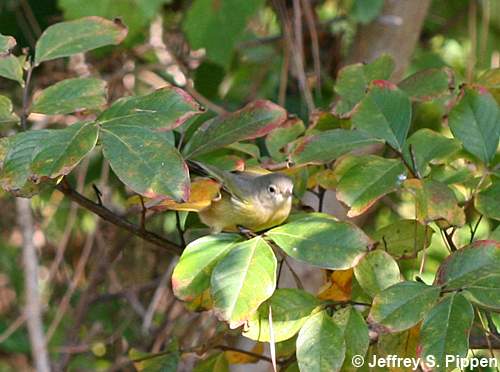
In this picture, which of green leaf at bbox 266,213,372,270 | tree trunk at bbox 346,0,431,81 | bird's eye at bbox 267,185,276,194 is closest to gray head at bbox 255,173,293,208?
bird's eye at bbox 267,185,276,194

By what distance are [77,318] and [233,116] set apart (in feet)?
3.69

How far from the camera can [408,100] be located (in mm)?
1014

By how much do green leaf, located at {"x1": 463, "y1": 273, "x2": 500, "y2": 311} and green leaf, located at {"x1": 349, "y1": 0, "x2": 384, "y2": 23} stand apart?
110 centimetres

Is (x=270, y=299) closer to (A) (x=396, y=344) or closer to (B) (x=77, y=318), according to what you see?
(A) (x=396, y=344)

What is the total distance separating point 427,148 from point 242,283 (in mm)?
316

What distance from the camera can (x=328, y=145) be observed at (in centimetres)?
97

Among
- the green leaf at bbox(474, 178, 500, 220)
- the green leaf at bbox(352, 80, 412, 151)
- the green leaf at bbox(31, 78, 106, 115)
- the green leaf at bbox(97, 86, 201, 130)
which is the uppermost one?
the green leaf at bbox(97, 86, 201, 130)

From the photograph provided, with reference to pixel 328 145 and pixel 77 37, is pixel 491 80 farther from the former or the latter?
pixel 77 37

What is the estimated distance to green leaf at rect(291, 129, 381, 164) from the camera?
38.0 inches

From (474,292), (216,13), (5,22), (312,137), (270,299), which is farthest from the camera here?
(5,22)

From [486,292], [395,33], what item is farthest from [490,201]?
[395,33]

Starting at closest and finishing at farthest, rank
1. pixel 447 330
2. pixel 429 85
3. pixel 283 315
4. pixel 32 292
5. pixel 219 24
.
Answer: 1. pixel 447 330
2. pixel 283 315
3. pixel 429 85
4. pixel 32 292
5. pixel 219 24

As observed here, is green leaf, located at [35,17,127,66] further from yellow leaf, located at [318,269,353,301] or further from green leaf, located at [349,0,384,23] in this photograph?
green leaf, located at [349,0,384,23]

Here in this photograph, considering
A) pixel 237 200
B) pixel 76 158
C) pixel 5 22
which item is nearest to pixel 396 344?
pixel 237 200
